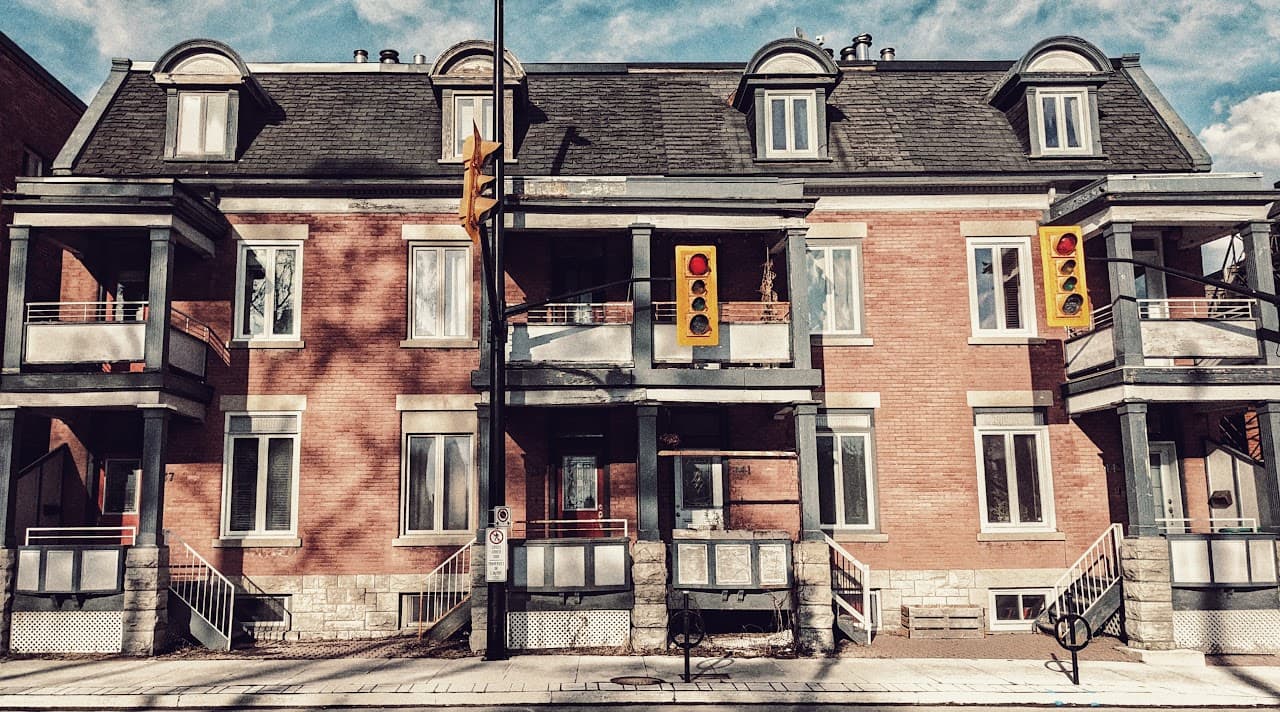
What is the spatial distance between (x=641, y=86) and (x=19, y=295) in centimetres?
1247

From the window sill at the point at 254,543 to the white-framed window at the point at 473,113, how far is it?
835 centimetres

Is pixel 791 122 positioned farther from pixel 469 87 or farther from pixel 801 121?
pixel 469 87

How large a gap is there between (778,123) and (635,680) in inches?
453

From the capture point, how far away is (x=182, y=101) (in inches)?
730

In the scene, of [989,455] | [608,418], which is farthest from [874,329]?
[608,418]

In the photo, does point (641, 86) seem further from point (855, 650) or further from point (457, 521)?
point (855, 650)

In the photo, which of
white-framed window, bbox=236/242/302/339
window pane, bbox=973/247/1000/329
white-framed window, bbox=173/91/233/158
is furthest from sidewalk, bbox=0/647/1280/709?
white-framed window, bbox=173/91/233/158

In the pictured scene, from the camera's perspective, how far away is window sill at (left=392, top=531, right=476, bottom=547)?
16828 mm

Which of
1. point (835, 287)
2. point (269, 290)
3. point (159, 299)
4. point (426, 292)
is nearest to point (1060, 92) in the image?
point (835, 287)

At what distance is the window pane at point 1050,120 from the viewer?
18.9 m

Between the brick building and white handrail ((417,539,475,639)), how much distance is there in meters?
0.07

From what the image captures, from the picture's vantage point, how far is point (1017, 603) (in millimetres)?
17031

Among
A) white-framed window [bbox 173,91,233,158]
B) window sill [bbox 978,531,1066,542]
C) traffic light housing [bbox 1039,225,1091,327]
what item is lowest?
window sill [bbox 978,531,1066,542]

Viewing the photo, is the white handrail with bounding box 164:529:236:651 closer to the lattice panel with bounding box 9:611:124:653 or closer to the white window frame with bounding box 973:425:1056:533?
the lattice panel with bounding box 9:611:124:653
